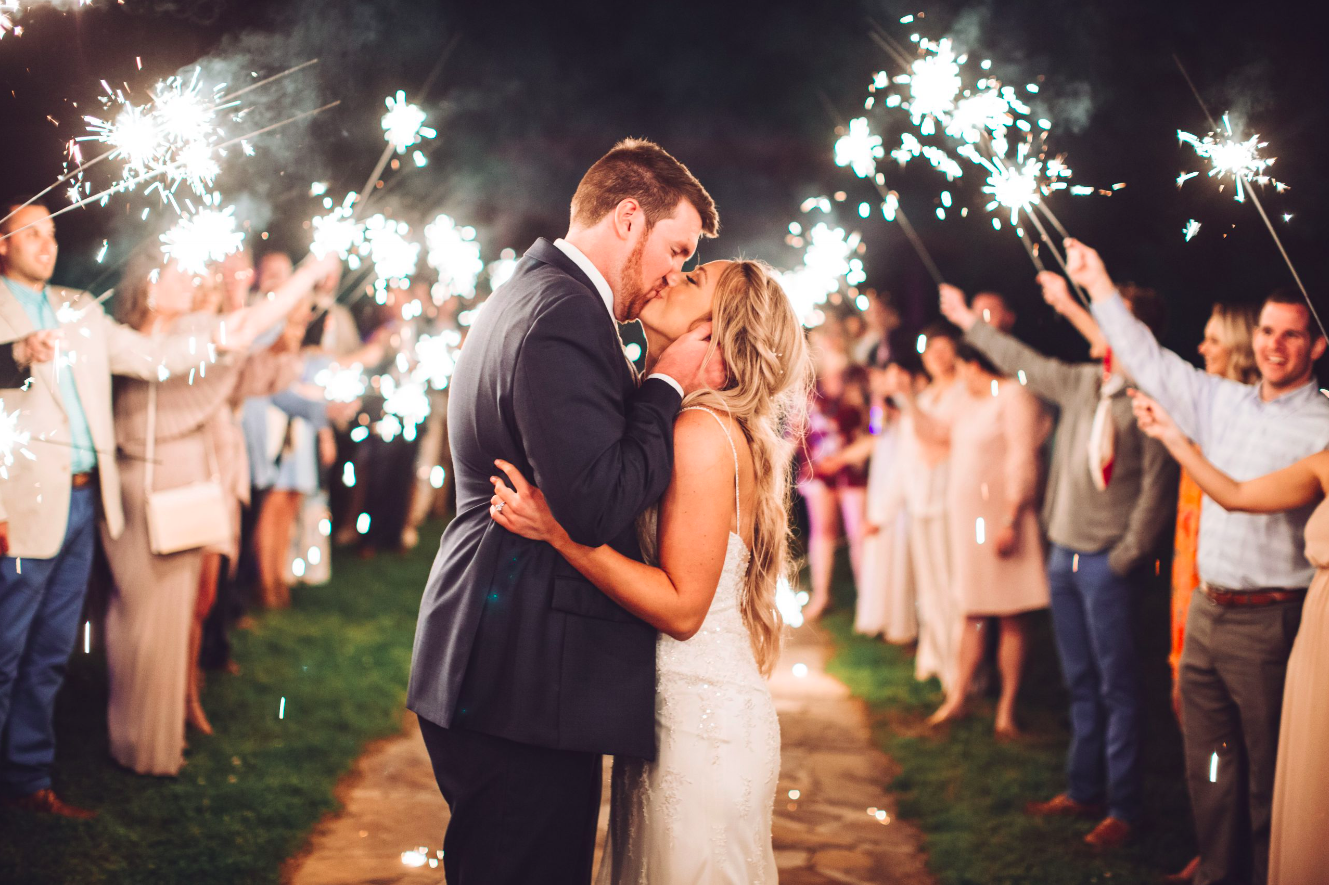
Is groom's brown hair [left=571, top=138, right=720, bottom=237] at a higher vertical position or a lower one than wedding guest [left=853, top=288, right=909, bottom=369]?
lower

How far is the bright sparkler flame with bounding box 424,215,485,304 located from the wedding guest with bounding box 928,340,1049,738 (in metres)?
7.05

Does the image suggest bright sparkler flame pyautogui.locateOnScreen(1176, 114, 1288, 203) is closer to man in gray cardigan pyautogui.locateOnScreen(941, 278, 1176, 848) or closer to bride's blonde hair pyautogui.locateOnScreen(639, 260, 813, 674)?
man in gray cardigan pyautogui.locateOnScreen(941, 278, 1176, 848)

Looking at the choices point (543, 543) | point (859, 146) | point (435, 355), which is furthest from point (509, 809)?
point (435, 355)

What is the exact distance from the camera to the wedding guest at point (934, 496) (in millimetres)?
6227

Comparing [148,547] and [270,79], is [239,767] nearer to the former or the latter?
[148,547]

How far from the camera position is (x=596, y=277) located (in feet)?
7.57

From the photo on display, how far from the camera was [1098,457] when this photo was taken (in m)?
4.21

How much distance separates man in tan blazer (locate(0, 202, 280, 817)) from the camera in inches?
132

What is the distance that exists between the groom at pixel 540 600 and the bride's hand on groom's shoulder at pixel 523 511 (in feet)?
0.21

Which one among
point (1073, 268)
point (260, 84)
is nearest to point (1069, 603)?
point (1073, 268)

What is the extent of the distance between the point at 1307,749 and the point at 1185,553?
4.05ft

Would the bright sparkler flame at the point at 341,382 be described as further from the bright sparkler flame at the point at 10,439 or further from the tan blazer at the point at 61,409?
the bright sparkler flame at the point at 10,439

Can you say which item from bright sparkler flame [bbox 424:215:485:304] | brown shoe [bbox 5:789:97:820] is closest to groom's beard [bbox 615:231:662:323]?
brown shoe [bbox 5:789:97:820]

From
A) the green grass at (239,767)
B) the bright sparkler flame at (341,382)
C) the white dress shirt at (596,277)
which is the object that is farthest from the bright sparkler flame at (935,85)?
the bright sparkler flame at (341,382)
